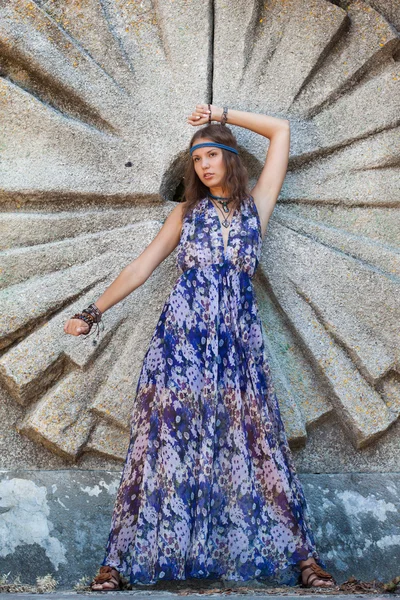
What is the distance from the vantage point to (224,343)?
264cm

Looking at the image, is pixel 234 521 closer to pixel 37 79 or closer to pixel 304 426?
pixel 304 426

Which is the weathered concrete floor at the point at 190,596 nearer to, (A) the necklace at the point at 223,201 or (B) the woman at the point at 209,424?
(B) the woman at the point at 209,424

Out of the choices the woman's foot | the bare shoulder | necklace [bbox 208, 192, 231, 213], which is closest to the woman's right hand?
the bare shoulder

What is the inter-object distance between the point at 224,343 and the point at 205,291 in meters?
0.17

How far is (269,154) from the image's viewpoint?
9.46 ft

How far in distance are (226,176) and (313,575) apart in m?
1.24

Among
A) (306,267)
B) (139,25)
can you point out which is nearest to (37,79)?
(139,25)

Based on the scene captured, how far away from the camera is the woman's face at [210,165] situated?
2.78m

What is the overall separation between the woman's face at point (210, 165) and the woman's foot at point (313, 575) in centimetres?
119

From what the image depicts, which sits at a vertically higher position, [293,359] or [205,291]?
[205,291]

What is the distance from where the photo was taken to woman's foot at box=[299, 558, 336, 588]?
8.14 feet

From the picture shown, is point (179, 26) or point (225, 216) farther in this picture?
point (179, 26)

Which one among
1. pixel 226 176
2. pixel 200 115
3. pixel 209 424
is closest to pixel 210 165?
pixel 226 176

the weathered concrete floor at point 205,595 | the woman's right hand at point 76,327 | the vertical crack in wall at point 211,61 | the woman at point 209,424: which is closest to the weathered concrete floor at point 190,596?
the weathered concrete floor at point 205,595
